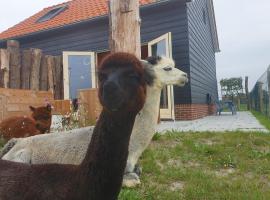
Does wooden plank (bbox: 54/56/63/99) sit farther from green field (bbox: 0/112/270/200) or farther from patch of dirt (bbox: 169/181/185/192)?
patch of dirt (bbox: 169/181/185/192)

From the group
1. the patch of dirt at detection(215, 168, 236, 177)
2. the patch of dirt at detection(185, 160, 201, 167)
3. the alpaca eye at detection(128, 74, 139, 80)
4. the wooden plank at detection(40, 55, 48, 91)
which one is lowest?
the patch of dirt at detection(215, 168, 236, 177)

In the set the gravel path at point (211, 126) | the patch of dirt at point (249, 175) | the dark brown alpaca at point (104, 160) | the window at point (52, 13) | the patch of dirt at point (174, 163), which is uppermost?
the window at point (52, 13)

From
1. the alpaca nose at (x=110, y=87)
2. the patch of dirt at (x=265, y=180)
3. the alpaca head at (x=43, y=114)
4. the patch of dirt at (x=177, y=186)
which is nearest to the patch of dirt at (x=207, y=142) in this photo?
the patch of dirt at (x=265, y=180)

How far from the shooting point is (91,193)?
2.10 m

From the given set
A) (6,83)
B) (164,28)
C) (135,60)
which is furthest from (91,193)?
(164,28)

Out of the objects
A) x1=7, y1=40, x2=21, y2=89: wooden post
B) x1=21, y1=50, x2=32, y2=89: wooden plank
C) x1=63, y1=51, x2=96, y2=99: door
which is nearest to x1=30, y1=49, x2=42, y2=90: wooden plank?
x1=21, y1=50, x2=32, y2=89: wooden plank

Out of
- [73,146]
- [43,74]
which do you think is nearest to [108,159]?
[73,146]

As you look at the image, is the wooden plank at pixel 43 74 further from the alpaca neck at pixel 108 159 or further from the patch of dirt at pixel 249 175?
the alpaca neck at pixel 108 159

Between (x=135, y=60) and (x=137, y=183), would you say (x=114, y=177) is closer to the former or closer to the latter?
(x=135, y=60)

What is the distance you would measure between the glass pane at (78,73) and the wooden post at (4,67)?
118 inches

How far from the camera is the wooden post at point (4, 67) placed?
969 centimetres

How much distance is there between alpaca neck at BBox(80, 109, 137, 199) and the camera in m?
2.12

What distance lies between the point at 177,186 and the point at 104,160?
244 cm

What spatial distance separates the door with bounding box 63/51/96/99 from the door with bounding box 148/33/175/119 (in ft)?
8.95
